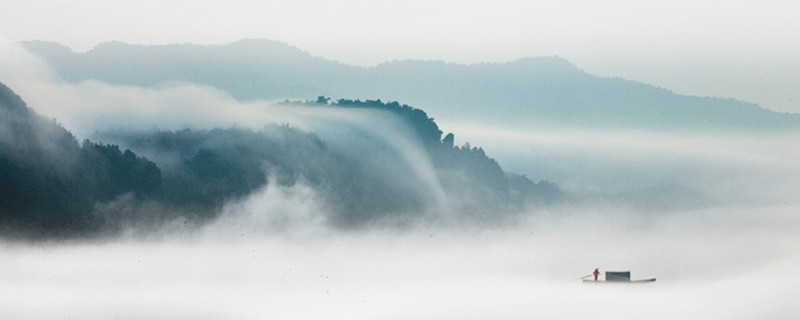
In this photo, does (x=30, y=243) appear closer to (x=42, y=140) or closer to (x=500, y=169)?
(x=42, y=140)

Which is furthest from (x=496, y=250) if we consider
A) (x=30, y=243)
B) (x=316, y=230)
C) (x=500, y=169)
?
(x=30, y=243)

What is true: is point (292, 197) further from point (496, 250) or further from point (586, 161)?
point (586, 161)

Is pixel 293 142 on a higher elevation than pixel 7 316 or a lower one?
higher

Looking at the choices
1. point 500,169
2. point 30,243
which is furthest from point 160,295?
point 500,169

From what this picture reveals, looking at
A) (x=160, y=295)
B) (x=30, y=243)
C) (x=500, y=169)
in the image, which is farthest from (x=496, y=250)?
(x=30, y=243)

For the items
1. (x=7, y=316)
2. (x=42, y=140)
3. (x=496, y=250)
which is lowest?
(x=7, y=316)

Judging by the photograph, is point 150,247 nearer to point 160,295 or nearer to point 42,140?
point 160,295

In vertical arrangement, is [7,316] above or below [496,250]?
below
